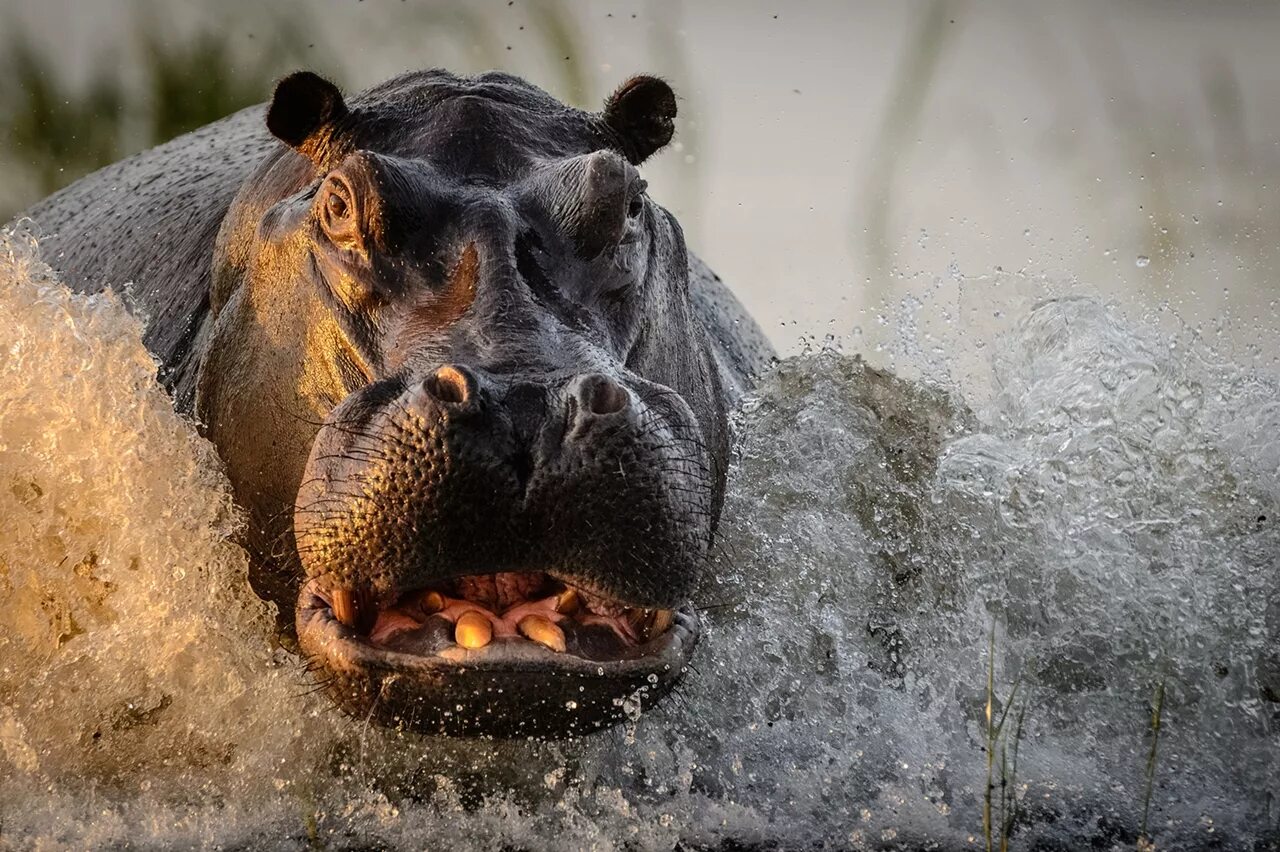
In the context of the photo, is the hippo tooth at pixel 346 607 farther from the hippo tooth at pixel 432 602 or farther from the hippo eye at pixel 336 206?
the hippo eye at pixel 336 206

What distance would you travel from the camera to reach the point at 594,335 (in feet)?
14.1

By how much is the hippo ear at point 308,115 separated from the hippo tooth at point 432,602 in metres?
1.54

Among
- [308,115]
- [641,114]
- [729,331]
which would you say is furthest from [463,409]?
[729,331]

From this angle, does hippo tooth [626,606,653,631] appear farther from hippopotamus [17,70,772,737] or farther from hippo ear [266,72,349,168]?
hippo ear [266,72,349,168]

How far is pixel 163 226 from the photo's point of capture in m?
6.44

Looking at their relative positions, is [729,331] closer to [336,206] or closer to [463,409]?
[336,206]

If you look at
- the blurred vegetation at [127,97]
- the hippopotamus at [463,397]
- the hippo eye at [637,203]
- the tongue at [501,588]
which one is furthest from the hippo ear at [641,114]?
the blurred vegetation at [127,97]

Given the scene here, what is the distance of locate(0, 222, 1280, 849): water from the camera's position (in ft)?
14.5

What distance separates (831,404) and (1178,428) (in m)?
1.30

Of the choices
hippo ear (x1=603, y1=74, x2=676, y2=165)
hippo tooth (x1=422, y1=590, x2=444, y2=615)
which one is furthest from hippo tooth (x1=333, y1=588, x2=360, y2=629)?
hippo ear (x1=603, y1=74, x2=676, y2=165)

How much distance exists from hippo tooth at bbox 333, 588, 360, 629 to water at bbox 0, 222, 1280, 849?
1.84 feet

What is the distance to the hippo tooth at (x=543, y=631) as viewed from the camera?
145 inches

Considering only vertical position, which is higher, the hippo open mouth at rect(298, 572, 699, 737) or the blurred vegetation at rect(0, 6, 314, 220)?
the blurred vegetation at rect(0, 6, 314, 220)

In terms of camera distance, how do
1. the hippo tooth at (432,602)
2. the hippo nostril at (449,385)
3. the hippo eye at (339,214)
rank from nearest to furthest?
the hippo nostril at (449,385) → the hippo tooth at (432,602) → the hippo eye at (339,214)
